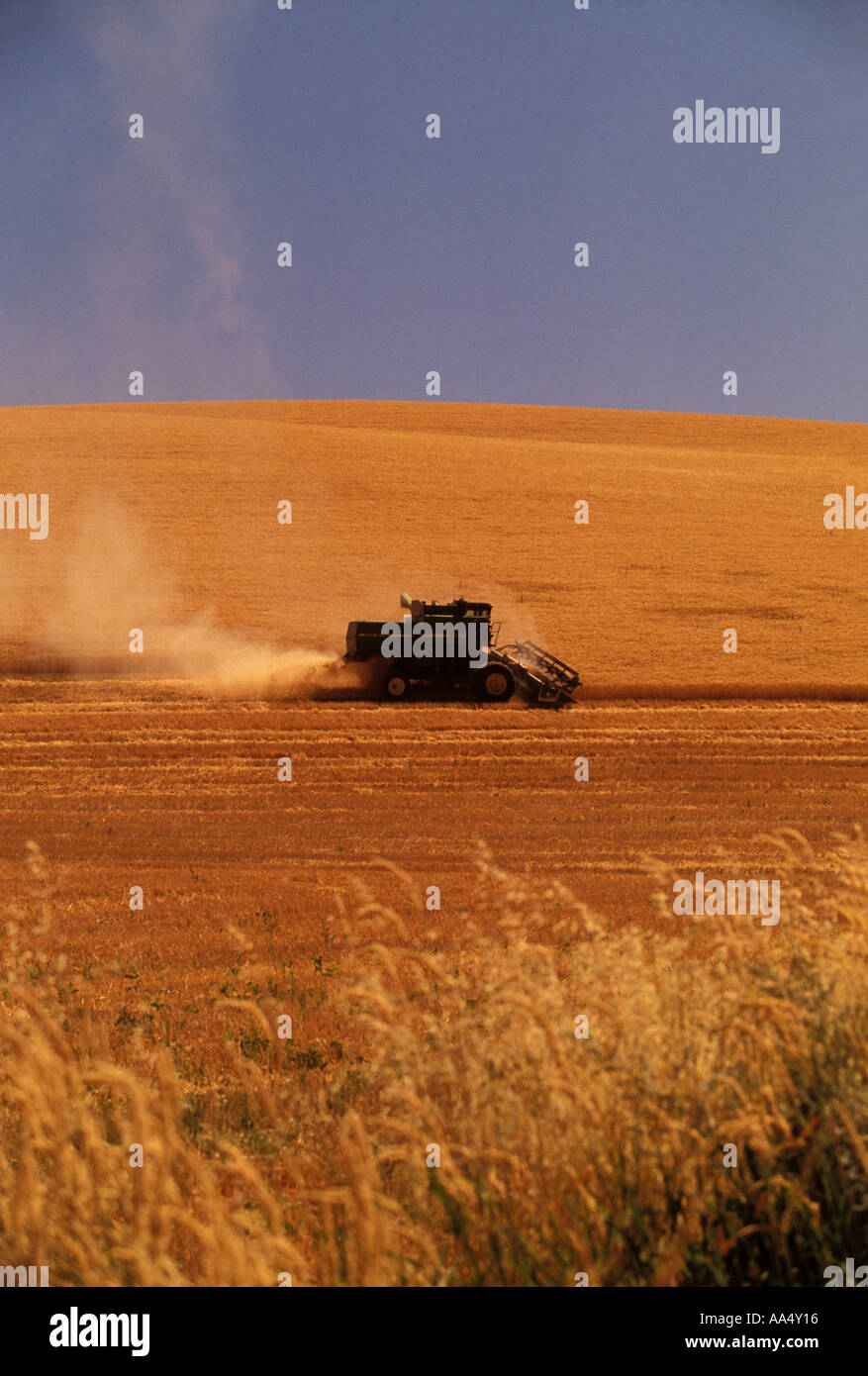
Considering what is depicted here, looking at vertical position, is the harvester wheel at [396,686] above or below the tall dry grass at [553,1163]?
above

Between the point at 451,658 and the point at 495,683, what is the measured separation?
1216mm

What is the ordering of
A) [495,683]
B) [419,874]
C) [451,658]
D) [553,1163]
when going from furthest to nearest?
[495,683], [451,658], [419,874], [553,1163]

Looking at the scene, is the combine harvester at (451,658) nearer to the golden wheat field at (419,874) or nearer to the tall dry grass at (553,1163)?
the golden wheat field at (419,874)

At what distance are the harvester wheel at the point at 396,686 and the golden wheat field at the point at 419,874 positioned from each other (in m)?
0.64

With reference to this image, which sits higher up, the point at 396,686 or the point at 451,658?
the point at 451,658

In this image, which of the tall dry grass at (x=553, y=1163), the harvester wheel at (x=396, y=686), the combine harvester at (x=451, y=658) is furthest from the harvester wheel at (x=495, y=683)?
the tall dry grass at (x=553, y=1163)

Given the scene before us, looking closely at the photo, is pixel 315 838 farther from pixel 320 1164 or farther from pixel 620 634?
pixel 620 634

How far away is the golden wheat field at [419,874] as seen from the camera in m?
3.55

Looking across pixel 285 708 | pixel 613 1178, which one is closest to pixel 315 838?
pixel 285 708

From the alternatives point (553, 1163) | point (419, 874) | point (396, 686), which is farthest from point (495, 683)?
point (553, 1163)

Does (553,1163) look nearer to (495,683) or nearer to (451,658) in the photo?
(451,658)

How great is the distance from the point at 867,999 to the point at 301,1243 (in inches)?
95.7

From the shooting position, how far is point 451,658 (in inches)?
1035

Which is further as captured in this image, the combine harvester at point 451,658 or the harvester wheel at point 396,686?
the harvester wheel at point 396,686
